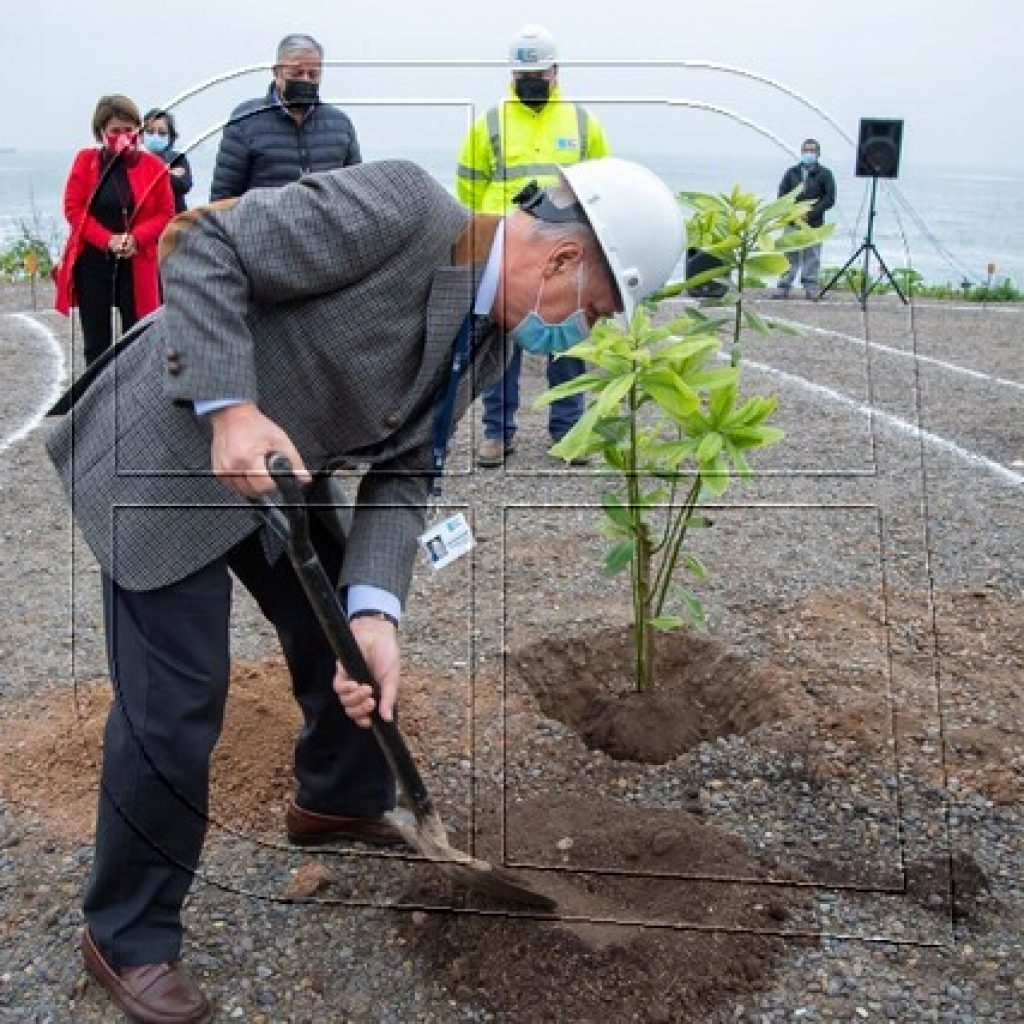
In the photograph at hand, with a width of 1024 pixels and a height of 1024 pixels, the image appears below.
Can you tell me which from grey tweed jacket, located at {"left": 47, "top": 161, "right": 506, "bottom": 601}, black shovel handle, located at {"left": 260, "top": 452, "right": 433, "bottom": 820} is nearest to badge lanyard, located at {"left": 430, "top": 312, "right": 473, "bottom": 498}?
grey tweed jacket, located at {"left": 47, "top": 161, "right": 506, "bottom": 601}

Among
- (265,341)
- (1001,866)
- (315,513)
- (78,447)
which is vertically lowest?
(1001,866)

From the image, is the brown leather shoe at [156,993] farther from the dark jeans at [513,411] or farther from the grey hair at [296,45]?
the dark jeans at [513,411]

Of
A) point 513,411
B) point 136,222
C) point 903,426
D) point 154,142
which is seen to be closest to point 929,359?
point 903,426

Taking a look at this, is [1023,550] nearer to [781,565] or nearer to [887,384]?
[781,565]

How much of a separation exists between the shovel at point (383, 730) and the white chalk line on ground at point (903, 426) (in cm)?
300

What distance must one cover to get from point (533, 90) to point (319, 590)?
99 cm

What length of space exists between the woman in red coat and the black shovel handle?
2216 millimetres

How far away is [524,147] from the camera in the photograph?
404 cm

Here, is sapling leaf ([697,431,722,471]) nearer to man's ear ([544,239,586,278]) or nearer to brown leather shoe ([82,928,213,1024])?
man's ear ([544,239,586,278])

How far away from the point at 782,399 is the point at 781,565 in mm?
2764

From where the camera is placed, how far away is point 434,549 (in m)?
2.01

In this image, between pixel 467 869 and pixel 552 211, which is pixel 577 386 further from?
pixel 467 869

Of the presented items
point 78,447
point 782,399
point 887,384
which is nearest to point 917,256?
point 78,447

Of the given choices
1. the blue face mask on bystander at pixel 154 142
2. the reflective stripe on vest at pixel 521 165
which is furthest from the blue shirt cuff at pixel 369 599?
the blue face mask on bystander at pixel 154 142
